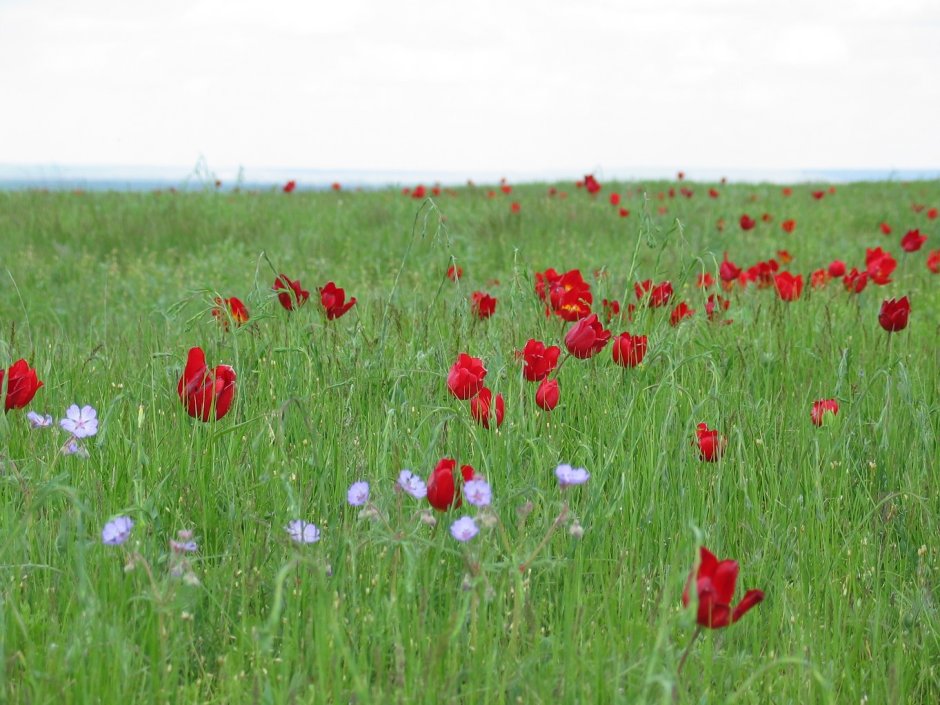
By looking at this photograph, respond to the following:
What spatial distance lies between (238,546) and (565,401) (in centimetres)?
104

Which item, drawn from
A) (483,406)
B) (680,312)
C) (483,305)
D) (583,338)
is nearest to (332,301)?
(483,305)

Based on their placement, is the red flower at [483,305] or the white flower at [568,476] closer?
the white flower at [568,476]

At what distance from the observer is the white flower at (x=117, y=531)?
4.94ft

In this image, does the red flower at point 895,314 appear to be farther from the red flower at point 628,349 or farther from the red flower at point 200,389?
the red flower at point 200,389

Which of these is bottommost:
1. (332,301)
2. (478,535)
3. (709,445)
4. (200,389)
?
(478,535)

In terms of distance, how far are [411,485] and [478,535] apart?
165 mm

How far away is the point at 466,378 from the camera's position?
2.02 m

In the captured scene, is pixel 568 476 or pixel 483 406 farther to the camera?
pixel 483 406

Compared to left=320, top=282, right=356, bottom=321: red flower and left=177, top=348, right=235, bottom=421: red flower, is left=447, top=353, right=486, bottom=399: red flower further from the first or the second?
left=320, top=282, right=356, bottom=321: red flower

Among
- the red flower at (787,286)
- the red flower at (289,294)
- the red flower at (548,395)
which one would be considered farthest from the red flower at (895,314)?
the red flower at (289,294)

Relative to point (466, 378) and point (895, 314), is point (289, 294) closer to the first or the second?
point (466, 378)

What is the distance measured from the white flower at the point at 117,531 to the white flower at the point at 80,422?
1.60 ft

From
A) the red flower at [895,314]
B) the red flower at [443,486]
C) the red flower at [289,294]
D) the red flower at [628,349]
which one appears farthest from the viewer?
the red flower at [895,314]

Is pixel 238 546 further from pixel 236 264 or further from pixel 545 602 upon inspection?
pixel 236 264
